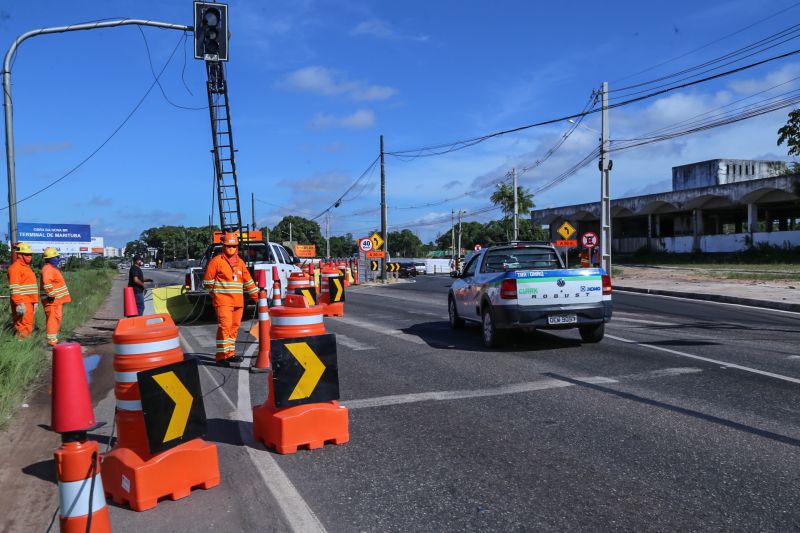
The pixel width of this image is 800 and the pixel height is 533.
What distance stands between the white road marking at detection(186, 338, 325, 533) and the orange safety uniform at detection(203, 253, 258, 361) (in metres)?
1.87

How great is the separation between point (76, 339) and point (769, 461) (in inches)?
491

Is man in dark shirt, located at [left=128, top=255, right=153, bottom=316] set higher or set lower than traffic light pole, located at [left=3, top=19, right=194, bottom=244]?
lower

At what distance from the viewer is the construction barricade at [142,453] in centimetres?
422

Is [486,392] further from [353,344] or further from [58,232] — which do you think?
[58,232]

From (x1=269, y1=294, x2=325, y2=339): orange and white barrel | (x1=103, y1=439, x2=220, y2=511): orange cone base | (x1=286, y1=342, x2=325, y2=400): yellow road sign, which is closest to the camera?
(x1=103, y1=439, x2=220, y2=511): orange cone base

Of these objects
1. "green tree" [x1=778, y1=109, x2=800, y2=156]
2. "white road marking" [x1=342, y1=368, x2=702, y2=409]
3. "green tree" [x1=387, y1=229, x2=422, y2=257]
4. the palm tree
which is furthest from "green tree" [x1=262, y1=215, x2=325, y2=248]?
"white road marking" [x1=342, y1=368, x2=702, y2=409]

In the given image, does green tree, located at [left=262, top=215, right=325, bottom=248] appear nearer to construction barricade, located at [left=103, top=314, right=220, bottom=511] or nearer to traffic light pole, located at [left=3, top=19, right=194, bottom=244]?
traffic light pole, located at [left=3, top=19, right=194, bottom=244]

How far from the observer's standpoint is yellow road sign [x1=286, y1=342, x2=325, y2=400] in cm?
537

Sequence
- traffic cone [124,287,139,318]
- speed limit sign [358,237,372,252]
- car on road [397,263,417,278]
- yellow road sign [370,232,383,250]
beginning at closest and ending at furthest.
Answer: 1. traffic cone [124,287,139,318]
2. speed limit sign [358,237,372,252]
3. yellow road sign [370,232,383,250]
4. car on road [397,263,417,278]

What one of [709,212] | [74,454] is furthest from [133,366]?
[709,212]

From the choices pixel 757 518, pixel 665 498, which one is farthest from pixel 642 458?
pixel 757 518

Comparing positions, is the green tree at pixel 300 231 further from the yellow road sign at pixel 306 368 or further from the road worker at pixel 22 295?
the yellow road sign at pixel 306 368

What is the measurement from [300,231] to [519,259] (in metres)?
110

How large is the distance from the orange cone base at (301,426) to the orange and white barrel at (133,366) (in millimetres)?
1172
